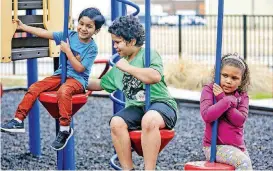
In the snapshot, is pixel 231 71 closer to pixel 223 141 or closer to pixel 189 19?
pixel 223 141

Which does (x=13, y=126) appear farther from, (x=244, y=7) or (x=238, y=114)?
(x=244, y=7)

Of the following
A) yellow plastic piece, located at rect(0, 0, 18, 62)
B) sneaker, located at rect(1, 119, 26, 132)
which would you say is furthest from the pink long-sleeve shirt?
yellow plastic piece, located at rect(0, 0, 18, 62)

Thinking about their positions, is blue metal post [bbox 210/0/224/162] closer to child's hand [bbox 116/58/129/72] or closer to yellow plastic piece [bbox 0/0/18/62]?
child's hand [bbox 116/58/129/72]

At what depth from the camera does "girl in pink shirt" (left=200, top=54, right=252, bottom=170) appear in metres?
4.04

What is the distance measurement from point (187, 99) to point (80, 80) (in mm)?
6742

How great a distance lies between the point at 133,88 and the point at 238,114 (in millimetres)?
704

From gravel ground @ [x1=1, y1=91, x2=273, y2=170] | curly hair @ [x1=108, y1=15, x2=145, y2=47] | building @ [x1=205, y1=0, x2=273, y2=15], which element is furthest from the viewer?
building @ [x1=205, y1=0, x2=273, y2=15]

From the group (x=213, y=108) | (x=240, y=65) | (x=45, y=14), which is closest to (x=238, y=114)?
(x=213, y=108)

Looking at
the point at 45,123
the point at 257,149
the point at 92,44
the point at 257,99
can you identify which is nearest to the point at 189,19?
the point at 257,99

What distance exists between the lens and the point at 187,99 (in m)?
11.5

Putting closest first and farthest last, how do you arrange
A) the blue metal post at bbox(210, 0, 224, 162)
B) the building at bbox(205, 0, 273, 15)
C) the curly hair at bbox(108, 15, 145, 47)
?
the blue metal post at bbox(210, 0, 224, 162)
the curly hair at bbox(108, 15, 145, 47)
the building at bbox(205, 0, 273, 15)

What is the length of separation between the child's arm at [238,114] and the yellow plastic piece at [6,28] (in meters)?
2.04

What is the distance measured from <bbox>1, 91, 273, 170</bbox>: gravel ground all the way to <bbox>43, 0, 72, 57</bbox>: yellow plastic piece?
5.00ft

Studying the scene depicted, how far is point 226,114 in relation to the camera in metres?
4.10
